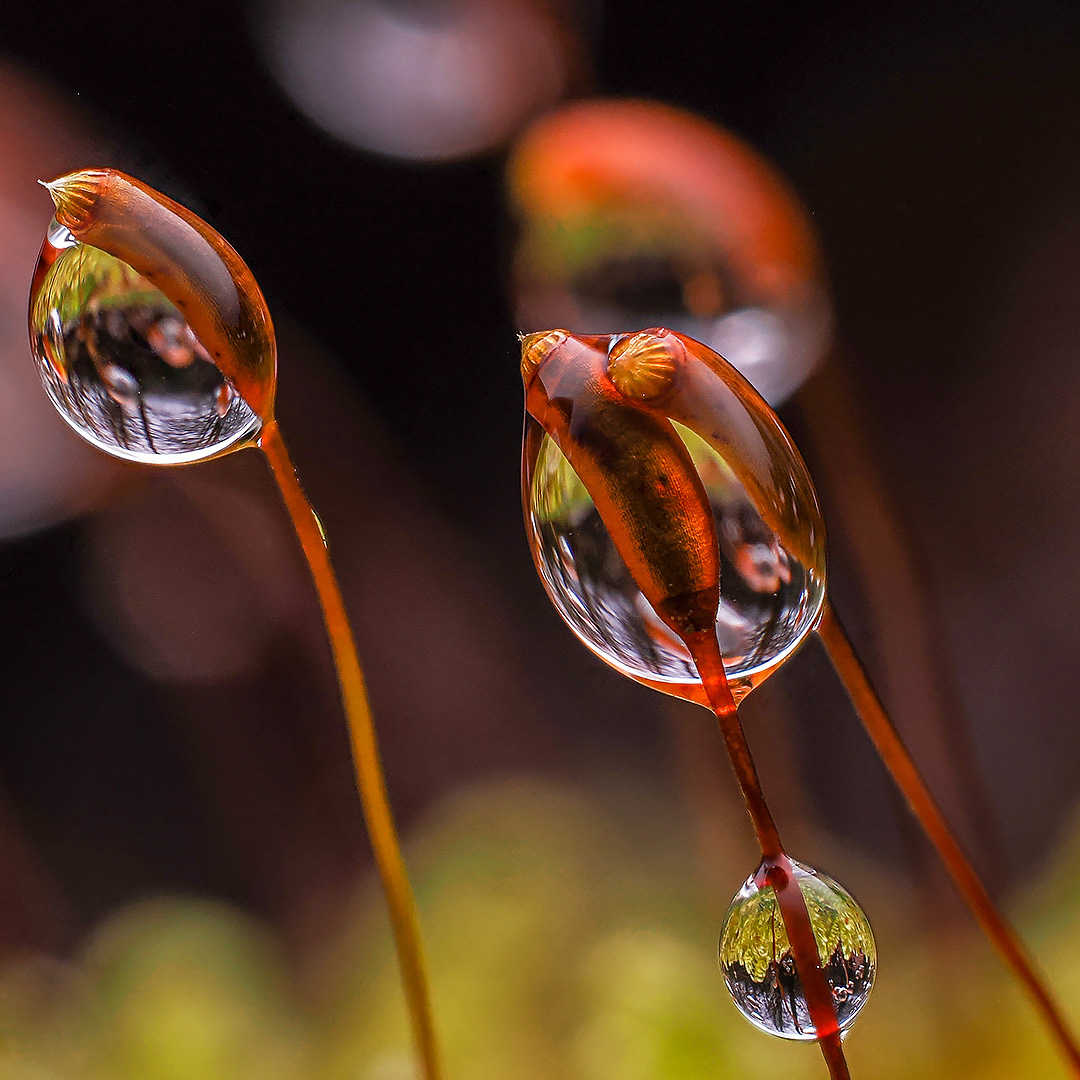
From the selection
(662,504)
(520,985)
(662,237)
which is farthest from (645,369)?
(520,985)

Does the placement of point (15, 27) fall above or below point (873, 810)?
above

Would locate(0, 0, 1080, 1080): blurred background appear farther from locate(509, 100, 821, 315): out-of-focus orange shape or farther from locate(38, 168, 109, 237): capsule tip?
locate(38, 168, 109, 237): capsule tip

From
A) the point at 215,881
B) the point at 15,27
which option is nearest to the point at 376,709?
the point at 215,881

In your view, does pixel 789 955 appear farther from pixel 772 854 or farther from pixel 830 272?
pixel 830 272

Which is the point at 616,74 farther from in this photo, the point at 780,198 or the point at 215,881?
the point at 215,881

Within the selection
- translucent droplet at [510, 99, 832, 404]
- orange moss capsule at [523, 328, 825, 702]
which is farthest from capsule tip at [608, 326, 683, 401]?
translucent droplet at [510, 99, 832, 404]

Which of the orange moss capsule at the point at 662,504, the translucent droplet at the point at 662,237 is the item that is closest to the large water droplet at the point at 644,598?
the orange moss capsule at the point at 662,504

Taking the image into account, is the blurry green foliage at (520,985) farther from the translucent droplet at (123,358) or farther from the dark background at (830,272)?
the translucent droplet at (123,358)

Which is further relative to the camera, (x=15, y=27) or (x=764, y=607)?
(x=15, y=27)
